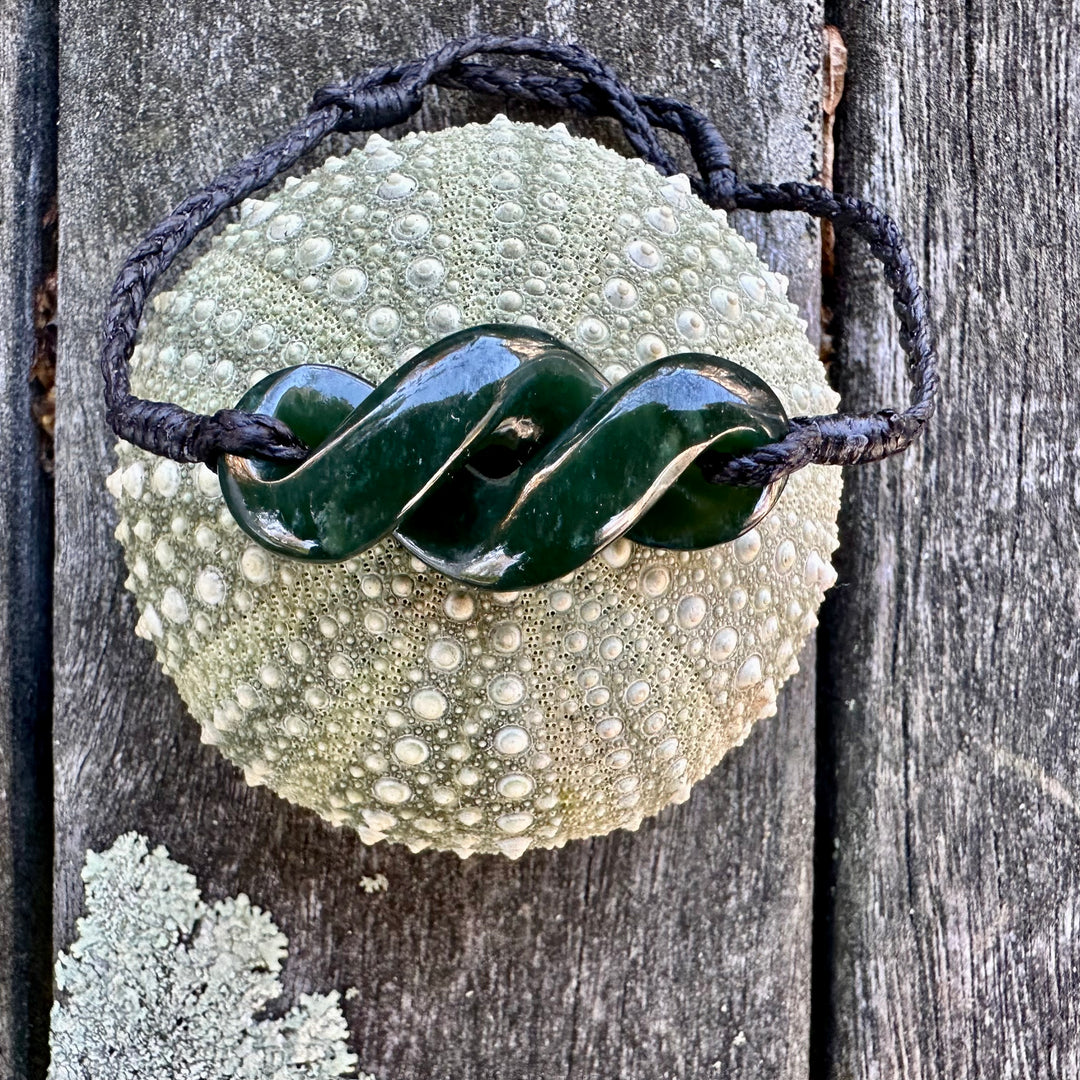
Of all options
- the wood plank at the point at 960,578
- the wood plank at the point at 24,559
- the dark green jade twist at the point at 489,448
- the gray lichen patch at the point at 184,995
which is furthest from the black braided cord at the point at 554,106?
the gray lichen patch at the point at 184,995

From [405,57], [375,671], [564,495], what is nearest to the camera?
[564,495]

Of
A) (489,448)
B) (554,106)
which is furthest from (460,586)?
(554,106)

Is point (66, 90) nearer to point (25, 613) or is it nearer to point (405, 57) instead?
point (405, 57)

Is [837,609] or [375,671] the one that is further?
[837,609]

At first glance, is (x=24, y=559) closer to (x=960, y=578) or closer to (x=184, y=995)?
(x=184, y=995)

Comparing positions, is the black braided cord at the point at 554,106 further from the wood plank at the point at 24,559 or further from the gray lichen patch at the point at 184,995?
the gray lichen patch at the point at 184,995

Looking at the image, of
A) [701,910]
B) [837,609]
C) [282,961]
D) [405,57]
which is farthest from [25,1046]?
[405,57]
